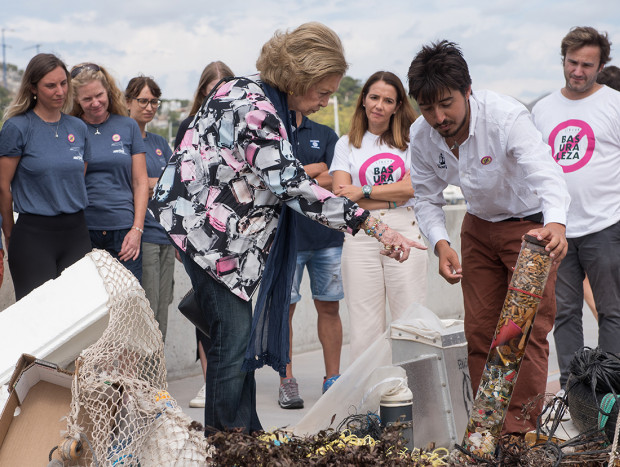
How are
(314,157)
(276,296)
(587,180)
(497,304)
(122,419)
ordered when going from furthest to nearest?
(314,157), (587,180), (497,304), (276,296), (122,419)

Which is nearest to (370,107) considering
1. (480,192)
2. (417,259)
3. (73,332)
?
(417,259)

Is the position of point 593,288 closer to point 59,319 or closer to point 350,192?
point 350,192

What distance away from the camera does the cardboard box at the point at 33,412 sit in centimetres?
266

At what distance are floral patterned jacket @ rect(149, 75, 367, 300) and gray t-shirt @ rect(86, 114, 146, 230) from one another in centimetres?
169

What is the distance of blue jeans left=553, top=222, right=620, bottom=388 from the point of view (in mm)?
4797

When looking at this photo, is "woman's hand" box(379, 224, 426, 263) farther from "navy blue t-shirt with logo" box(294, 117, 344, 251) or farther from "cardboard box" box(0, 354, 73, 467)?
"navy blue t-shirt with logo" box(294, 117, 344, 251)

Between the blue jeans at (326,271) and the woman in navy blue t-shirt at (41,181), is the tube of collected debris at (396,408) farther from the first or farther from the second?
the woman in navy blue t-shirt at (41,181)

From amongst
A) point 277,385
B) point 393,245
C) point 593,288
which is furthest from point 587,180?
point 277,385

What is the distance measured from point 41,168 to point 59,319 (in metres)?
1.57

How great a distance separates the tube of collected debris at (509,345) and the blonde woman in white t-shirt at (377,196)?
1.89m

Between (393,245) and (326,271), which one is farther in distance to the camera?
(326,271)

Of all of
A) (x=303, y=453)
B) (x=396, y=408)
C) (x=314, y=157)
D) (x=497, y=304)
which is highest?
(x=314, y=157)

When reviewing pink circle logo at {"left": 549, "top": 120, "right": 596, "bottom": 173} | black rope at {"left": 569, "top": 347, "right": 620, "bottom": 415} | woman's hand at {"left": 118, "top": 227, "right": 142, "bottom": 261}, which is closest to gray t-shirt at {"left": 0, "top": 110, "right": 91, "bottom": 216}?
woman's hand at {"left": 118, "top": 227, "right": 142, "bottom": 261}

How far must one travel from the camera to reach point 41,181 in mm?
4352
